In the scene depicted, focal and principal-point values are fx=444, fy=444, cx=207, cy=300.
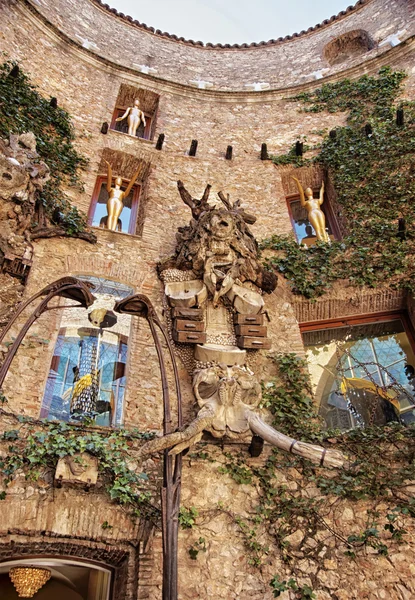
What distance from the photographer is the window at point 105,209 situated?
8.12m

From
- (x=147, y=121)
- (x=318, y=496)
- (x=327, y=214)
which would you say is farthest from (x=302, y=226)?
(x=318, y=496)

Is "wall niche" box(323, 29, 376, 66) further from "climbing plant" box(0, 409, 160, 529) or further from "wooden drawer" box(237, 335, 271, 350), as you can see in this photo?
"climbing plant" box(0, 409, 160, 529)

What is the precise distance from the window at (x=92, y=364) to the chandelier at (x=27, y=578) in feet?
9.49

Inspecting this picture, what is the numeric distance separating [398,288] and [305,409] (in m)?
2.54

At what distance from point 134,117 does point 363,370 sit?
8.02 m

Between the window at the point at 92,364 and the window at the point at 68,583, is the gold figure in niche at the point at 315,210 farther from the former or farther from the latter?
the window at the point at 68,583

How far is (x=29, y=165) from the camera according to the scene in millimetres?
6582

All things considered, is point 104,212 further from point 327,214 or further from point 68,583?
point 68,583

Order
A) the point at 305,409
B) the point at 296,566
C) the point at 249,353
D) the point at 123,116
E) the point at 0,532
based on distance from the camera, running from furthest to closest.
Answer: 1. the point at 123,116
2. the point at 249,353
3. the point at 305,409
4. the point at 296,566
5. the point at 0,532

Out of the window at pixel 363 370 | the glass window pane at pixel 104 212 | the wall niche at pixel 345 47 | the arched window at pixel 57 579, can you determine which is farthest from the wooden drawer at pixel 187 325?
the wall niche at pixel 345 47

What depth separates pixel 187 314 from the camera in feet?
19.6

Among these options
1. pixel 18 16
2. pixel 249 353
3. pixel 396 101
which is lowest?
pixel 249 353

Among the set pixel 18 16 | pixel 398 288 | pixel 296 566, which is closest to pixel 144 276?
pixel 398 288

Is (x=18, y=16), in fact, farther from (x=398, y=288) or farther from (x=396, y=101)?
(x=398, y=288)
